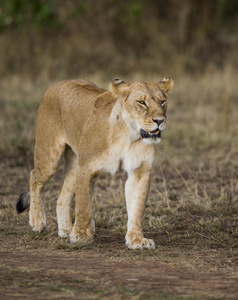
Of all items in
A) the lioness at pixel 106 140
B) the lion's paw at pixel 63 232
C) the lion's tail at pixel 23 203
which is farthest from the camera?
the lion's tail at pixel 23 203

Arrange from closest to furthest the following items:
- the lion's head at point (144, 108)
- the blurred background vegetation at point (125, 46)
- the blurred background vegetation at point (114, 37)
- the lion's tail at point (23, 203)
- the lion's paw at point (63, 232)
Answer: the lion's head at point (144, 108)
the lion's paw at point (63, 232)
the lion's tail at point (23, 203)
the blurred background vegetation at point (125, 46)
the blurred background vegetation at point (114, 37)

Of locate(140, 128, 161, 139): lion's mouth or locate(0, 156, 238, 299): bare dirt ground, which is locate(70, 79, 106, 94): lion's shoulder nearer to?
locate(140, 128, 161, 139): lion's mouth

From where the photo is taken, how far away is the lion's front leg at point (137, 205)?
419 centimetres

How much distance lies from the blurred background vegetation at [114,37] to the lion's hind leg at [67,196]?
6638 millimetres

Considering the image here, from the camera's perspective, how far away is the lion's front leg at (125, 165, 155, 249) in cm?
419

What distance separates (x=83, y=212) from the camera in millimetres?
4309

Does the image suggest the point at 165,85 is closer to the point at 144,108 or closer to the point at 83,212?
the point at 144,108

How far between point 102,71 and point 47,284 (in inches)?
357

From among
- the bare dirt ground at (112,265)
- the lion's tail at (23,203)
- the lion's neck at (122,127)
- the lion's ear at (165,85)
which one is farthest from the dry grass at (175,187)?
the lion's ear at (165,85)

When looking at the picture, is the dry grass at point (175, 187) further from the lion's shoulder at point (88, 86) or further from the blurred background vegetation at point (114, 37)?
the blurred background vegetation at point (114, 37)

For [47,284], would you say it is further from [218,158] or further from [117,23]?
[117,23]

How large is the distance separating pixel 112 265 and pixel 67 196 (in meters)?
1.16

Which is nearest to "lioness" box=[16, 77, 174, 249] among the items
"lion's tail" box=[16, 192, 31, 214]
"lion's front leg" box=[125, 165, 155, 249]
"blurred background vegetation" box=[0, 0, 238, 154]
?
"lion's front leg" box=[125, 165, 155, 249]

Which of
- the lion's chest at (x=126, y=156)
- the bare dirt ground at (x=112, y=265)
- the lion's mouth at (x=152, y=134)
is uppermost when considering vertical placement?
the lion's mouth at (x=152, y=134)
